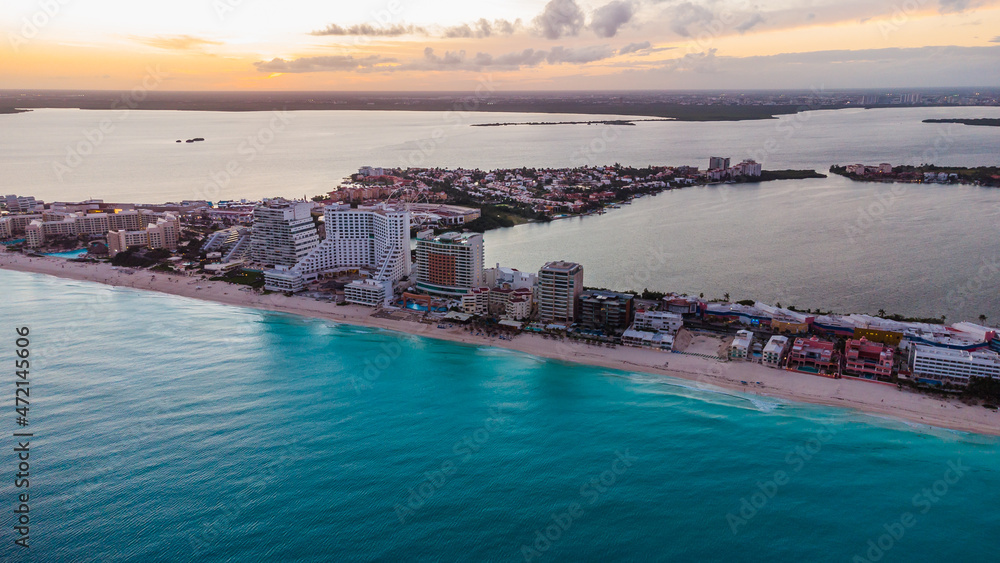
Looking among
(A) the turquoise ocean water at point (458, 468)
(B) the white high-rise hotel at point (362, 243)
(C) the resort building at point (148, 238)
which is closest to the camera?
(A) the turquoise ocean water at point (458, 468)

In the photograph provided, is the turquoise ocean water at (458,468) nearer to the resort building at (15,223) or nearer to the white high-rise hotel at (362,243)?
the white high-rise hotel at (362,243)

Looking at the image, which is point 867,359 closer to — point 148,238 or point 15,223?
point 148,238

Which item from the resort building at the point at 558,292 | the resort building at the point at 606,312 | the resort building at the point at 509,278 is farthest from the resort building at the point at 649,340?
the resort building at the point at 509,278

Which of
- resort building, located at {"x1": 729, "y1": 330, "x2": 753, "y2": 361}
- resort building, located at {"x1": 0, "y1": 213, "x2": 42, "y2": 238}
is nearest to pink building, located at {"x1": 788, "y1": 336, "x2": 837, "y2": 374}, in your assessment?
resort building, located at {"x1": 729, "y1": 330, "x2": 753, "y2": 361}

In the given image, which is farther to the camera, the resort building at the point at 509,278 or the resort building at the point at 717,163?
the resort building at the point at 717,163

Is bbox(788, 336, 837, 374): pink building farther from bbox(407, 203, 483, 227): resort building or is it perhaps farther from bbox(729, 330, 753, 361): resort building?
bbox(407, 203, 483, 227): resort building

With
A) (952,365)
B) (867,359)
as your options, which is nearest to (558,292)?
(867,359)

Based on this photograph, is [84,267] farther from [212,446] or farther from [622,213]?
[622,213]
